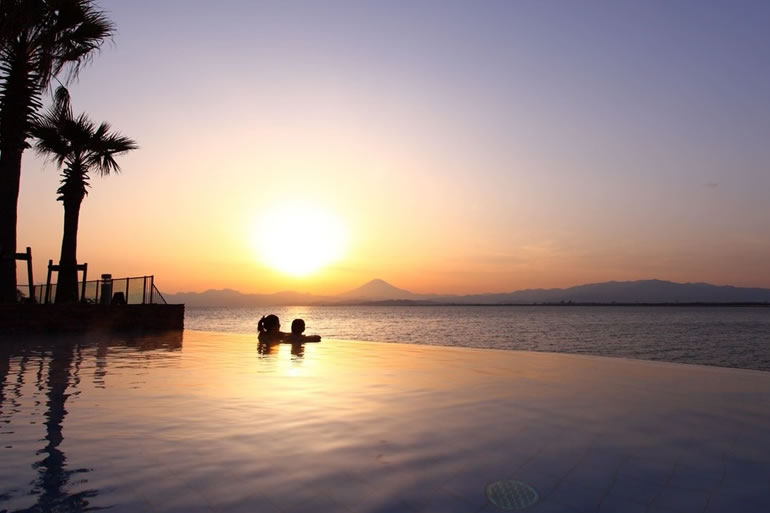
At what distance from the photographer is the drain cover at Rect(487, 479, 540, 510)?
15.2 feet

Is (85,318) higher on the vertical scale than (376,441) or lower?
higher

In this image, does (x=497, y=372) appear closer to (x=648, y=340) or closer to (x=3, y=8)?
(x=3, y=8)

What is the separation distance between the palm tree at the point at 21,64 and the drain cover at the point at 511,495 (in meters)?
25.1

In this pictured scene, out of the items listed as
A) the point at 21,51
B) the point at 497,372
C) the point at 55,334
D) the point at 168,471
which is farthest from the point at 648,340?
the point at 168,471

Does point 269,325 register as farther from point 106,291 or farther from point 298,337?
point 106,291

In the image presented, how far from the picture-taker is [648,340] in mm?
51375

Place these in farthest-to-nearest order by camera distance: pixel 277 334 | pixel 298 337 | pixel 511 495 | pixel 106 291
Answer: pixel 106 291 → pixel 277 334 → pixel 298 337 → pixel 511 495

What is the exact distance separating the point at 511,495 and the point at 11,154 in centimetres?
2693

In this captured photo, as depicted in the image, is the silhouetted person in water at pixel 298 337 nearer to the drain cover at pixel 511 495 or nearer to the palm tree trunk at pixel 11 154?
the palm tree trunk at pixel 11 154

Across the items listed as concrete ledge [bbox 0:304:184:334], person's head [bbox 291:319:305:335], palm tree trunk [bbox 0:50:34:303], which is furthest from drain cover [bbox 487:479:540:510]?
palm tree trunk [bbox 0:50:34:303]

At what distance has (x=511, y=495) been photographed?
4.85 meters

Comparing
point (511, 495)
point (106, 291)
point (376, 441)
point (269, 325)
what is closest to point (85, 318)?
point (106, 291)

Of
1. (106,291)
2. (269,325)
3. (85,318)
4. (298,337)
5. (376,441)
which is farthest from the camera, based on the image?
(106,291)

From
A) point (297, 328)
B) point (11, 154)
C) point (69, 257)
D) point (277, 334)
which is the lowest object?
point (277, 334)
